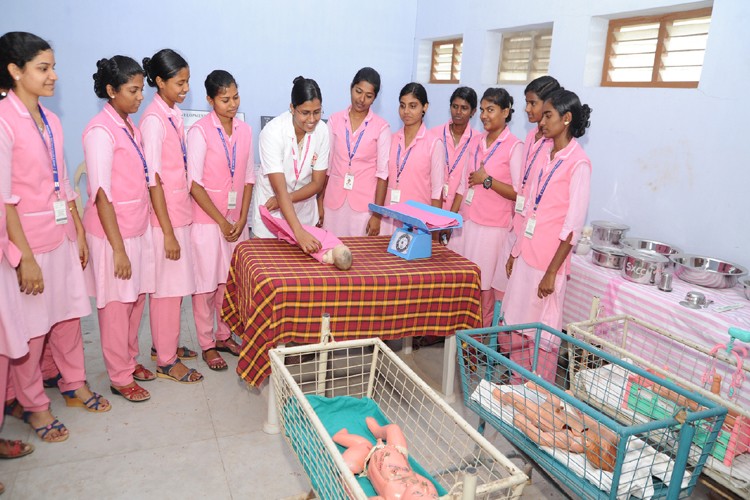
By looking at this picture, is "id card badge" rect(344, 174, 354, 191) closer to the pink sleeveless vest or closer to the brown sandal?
the pink sleeveless vest

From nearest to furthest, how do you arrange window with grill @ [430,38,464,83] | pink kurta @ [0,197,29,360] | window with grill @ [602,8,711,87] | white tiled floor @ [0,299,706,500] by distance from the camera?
1. pink kurta @ [0,197,29,360]
2. white tiled floor @ [0,299,706,500]
3. window with grill @ [602,8,711,87]
4. window with grill @ [430,38,464,83]

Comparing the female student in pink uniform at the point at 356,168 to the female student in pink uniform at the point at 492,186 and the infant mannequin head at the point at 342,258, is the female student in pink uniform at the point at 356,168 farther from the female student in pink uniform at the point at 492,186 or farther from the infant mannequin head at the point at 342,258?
the infant mannequin head at the point at 342,258

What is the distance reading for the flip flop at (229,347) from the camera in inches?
129

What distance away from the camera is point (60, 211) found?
2.24 m

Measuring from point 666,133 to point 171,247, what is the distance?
289 cm

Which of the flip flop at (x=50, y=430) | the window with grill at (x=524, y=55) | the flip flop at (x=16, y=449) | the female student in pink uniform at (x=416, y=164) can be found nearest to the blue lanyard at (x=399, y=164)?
the female student in pink uniform at (x=416, y=164)

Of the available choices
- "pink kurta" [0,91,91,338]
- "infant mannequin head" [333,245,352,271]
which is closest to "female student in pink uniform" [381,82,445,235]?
"infant mannequin head" [333,245,352,271]

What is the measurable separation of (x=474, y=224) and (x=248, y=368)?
177 cm

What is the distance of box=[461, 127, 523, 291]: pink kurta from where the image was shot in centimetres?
327

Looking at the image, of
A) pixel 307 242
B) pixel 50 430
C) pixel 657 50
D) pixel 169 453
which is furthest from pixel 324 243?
pixel 657 50

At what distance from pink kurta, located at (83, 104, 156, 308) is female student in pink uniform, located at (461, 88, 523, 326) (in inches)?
75.6

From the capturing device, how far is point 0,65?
6.69 feet

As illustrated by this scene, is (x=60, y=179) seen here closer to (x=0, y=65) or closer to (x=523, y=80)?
(x=0, y=65)

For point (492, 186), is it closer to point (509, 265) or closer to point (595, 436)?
point (509, 265)
